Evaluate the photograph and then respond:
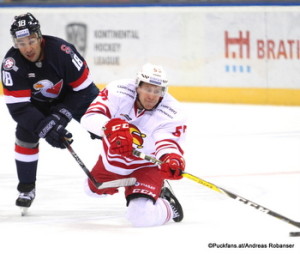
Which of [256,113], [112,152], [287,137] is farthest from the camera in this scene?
[256,113]

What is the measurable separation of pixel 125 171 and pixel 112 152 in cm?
17

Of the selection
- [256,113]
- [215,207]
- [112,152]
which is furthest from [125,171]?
[256,113]

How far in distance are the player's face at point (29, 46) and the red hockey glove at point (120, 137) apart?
692mm

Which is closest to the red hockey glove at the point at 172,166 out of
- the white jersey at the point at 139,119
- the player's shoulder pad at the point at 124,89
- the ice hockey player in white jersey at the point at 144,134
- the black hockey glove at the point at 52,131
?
the ice hockey player in white jersey at the point at 144,134

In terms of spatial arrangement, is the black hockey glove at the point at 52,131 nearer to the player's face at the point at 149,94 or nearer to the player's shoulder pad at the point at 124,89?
the player's shoulder pad at the point at 124,89

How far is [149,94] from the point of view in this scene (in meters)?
4.43

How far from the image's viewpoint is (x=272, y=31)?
927 centimetres

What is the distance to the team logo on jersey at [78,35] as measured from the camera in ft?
34.6

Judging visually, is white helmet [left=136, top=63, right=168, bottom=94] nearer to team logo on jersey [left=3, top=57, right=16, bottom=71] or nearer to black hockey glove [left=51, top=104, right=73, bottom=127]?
black hockey glove [left=51, top=104, right=73, bottom=127]

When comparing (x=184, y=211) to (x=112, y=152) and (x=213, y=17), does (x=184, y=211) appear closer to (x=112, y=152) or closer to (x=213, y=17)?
(x=112, y=152)

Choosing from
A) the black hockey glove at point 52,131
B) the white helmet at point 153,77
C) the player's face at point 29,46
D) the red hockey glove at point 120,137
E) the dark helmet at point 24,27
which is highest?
the dark helmet at point 24,27

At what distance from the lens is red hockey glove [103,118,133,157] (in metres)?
4.21

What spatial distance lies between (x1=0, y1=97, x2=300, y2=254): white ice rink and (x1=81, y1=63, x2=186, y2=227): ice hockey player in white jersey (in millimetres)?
115

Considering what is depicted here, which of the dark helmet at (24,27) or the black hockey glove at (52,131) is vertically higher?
the dark helmet at (24,27)
